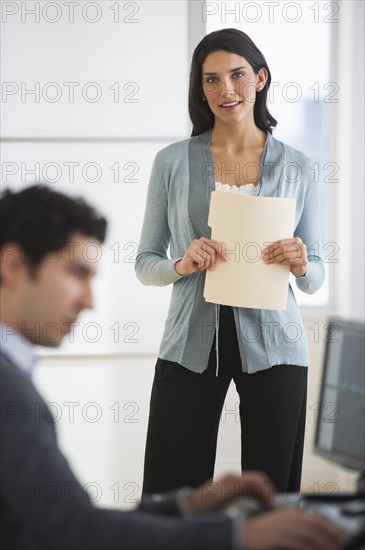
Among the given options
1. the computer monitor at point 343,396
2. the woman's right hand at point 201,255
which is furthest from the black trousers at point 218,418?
the computer monitor at point 343,396

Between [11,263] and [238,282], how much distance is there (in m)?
0.98

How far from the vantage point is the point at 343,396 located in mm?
1546

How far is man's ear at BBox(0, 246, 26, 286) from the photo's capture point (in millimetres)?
1342

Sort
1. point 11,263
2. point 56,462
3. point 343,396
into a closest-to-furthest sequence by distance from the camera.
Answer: point 56,462
point 11,263
point 343,396

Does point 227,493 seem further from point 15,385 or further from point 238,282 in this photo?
point 238,282

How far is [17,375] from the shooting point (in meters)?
1.30

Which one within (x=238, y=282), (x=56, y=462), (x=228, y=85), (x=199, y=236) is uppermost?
(x=228, y=85)

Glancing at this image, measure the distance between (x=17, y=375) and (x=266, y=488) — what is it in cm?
44

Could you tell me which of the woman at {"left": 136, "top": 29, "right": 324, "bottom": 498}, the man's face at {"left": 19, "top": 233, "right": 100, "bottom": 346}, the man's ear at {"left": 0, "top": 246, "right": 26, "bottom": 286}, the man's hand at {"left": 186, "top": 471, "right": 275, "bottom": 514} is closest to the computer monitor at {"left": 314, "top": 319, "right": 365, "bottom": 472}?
the man's hand at {"left": 186, "top": 471, "right": 275, "bottom": 514}

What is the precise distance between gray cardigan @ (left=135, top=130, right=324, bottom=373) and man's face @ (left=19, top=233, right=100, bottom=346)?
0.87 metres

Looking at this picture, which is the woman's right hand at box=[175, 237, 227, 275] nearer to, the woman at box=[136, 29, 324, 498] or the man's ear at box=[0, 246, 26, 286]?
the woman at box=[136, 29, 324, 498]

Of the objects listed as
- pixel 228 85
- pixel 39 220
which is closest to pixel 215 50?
pixel 228 85

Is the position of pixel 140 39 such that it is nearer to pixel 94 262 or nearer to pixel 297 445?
pixel 297 445

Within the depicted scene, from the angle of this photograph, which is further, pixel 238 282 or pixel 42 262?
pixel 238 282
